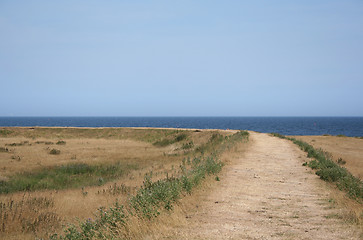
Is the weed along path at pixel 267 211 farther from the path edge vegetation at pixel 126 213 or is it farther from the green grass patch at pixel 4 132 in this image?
the green grass patch at pixel 4 132

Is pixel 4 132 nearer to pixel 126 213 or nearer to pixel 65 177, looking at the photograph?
pixel 65 177

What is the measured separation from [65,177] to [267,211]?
51.2ft

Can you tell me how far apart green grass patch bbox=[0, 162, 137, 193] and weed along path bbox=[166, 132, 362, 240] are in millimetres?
9923

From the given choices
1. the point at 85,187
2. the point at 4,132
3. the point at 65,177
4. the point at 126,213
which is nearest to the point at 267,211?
the point at 126,213

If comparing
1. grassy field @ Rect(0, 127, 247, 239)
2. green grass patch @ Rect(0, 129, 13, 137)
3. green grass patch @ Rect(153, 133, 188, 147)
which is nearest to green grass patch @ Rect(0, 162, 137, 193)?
grassy field @ Rect(0, 127, 247, 239)

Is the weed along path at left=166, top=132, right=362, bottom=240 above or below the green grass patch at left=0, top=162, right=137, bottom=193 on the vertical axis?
above

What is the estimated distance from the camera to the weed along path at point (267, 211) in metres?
6.58

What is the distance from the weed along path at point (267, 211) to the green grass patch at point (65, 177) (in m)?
9.92

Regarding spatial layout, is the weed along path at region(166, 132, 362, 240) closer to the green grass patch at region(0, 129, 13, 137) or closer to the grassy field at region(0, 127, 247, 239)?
the grassy field at region(0, 127, 247, 239)

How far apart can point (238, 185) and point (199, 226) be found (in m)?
4.65

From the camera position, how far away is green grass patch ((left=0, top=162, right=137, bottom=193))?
1717 cm

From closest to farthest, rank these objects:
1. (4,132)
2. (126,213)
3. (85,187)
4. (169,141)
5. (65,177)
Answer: (126,213) → (85,187) → (65,177) → (169,141) → (4,132)

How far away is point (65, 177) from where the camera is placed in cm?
1995

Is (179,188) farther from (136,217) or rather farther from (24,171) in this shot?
(24,171)
